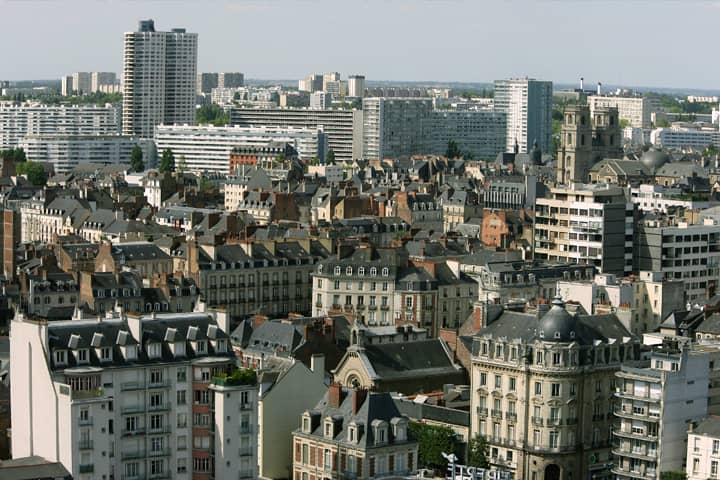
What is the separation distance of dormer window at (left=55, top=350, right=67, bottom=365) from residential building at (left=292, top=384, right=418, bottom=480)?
12.0m

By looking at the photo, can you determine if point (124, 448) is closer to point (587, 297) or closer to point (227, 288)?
point (587, 297)

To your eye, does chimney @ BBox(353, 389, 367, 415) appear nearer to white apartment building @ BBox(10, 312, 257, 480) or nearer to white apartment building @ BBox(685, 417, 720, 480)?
white apartment building @ BBox(10, 312, 257, 480)

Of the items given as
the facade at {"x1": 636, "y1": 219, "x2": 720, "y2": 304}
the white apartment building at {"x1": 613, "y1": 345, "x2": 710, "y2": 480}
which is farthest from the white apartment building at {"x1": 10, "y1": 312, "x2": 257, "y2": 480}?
the facade at {"x1": 636, "y1": 219, "x2": 720, "y2": 304}

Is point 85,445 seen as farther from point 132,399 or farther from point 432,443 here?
point 432,443

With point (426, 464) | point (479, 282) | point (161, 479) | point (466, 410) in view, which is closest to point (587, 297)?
point (479, 282)

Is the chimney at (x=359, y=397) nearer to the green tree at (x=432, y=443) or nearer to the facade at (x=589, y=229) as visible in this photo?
the green tree at (x=432, y=443)

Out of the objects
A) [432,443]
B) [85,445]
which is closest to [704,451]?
[432,443]

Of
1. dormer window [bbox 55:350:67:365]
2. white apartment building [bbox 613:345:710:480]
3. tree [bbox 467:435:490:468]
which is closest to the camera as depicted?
dormer window [bbox 55:350:67:365]

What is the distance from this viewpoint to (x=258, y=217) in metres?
190

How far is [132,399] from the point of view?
8125cm

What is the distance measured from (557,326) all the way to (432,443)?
8888mm

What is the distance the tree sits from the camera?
298 ft

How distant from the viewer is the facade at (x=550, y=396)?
301 ft

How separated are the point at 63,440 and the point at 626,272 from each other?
69.9m
